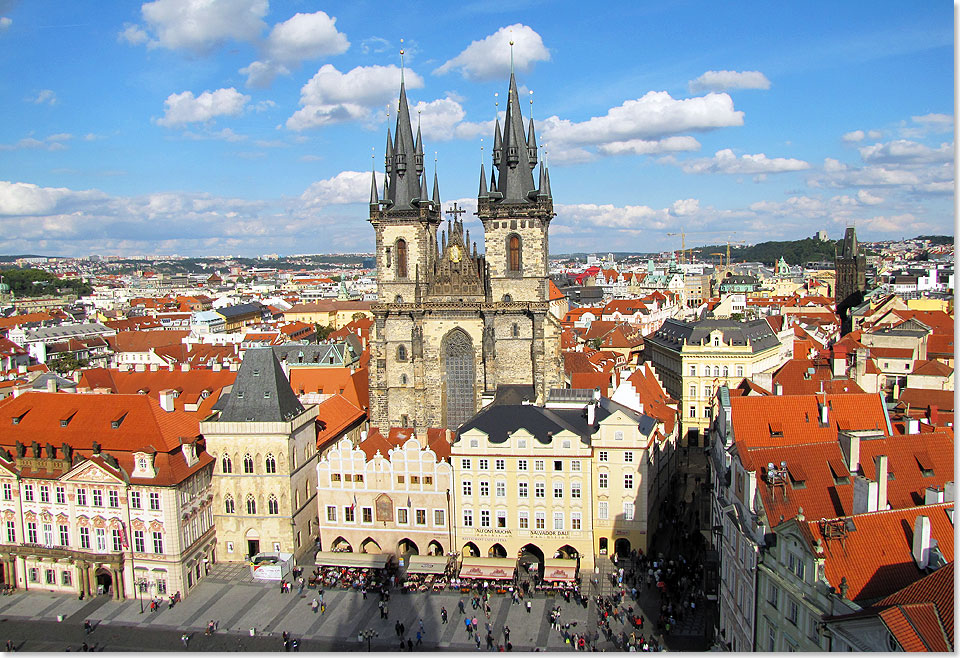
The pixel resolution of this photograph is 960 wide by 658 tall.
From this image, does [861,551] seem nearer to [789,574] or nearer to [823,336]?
[789,574]

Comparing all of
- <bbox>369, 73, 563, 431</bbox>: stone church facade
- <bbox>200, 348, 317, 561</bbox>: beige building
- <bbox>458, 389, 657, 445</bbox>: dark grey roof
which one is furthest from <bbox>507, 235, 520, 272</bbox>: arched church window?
<bbox>200, 348, 317, 561</bbox>: beige building

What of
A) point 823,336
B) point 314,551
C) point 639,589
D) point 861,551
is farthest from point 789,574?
point 823,336

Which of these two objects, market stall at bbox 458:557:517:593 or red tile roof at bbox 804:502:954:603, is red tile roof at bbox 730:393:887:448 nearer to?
red tile roof at bbox 804:502:954:603

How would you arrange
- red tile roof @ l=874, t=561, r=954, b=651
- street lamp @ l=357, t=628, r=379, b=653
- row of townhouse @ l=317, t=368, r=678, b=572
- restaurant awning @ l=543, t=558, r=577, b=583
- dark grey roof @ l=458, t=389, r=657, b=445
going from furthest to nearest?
dark grey roof @ l=458, t=389, r=657, b=445
row of townhouse @ l=317, t=368, r=678, b=572
restaurant awning @ l=543, t=558, r=577, b=583
street lamp @ l=357, t=628, r=379, b=653
red tile roof @ l=874, t=561, r=954, b=651

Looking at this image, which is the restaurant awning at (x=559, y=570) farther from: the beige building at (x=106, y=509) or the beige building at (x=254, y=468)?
the beige building at (x=106, y=509)

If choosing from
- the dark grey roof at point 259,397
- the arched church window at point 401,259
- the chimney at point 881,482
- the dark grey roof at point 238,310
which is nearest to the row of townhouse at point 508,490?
the dark grey roof at point 259,397

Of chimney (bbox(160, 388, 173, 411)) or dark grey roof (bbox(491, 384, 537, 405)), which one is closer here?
chimney (bbox(160, 388, 173, 411))
